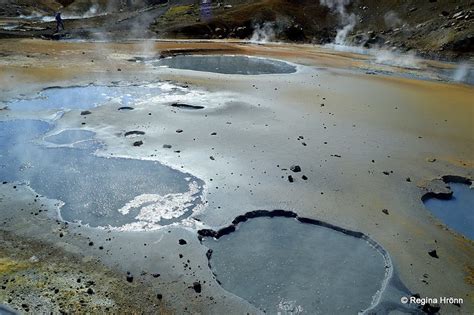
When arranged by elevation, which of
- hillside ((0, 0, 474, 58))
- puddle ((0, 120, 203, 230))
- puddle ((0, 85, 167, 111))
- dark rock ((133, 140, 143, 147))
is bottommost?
puddle ((0, 120, 203, 230))

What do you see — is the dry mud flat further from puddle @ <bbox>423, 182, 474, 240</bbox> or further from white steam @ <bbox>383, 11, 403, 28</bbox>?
white steam @ <bbox>383, 11, 403, 28</bbox>

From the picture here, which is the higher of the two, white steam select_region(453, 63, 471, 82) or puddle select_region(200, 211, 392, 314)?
white steam select_region(453, 63, 471, 82)

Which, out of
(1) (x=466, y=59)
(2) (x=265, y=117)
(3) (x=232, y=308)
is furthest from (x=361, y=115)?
(1) (x=466, y=59)

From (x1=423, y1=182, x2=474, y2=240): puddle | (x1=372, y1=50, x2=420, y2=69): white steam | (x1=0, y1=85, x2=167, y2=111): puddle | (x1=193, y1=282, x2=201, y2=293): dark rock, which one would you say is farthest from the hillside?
(x1=193, y1=282, x2=201, y2=293): dark rock

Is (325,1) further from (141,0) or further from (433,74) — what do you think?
(141,0)

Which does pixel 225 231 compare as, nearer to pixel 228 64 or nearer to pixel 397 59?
pixel 228 64

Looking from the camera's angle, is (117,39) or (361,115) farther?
(117,39)
